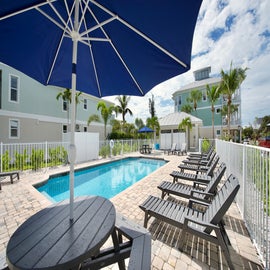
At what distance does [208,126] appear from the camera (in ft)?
87.0

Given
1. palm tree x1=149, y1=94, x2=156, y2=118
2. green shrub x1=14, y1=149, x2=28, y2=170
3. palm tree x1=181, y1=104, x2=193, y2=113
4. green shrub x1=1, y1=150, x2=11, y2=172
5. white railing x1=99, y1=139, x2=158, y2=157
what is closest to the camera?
green shrub x1=1, y1=150, x2=11, y2=172

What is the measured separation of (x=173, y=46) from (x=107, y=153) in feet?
38.6

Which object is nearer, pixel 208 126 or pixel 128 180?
pixel 128 180

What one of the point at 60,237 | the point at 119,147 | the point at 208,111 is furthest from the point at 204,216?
the point at 208,111

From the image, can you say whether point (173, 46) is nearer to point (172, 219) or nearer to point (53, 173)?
point (172, 219)

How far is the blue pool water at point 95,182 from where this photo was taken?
21.0 ft

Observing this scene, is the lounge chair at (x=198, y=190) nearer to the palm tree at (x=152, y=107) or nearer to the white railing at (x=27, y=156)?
the white railing at (x=27, y=156)

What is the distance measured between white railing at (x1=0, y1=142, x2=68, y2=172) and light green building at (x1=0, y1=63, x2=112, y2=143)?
146 inches

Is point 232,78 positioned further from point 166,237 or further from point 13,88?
point 13,88

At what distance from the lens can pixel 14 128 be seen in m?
11.2

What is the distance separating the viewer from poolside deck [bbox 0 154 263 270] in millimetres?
2275

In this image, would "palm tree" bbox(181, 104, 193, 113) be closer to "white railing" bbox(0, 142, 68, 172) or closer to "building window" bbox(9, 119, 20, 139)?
"white railing" bbox(0, 142, 68, 172)

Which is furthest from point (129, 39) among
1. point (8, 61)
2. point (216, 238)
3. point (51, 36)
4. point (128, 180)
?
point (128, 180)

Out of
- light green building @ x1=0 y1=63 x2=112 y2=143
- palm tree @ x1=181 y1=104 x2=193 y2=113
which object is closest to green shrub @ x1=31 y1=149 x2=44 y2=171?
light green building @ x1=0 y1=63 x2=112 y2=143
